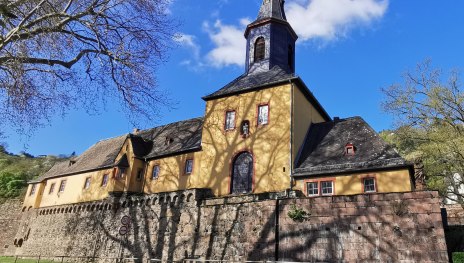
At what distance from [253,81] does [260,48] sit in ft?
10.6

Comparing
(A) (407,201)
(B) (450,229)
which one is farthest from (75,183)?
(B) (450,229)

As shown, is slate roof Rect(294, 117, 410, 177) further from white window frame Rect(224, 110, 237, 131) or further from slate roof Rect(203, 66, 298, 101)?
white window frame Rect(224, 110, 237, 131)

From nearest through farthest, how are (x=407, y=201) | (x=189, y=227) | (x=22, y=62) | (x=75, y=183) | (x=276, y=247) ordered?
(x=22, y=62)
(x=407, y=201)
(x=276, y=247)
(x=189, y=227)
(x=75, y=183)

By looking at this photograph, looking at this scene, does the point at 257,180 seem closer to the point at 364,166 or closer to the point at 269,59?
the point at 364,166

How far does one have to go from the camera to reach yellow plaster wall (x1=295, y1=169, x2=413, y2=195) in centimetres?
1517

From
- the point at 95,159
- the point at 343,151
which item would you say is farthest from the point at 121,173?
the point at 343,151

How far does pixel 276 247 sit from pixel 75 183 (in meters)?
20.6

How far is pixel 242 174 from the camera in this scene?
19625 mm

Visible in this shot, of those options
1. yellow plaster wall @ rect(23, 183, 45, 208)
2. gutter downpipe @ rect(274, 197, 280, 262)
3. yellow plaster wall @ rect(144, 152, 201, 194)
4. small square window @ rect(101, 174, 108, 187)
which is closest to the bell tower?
yellow plaster wall @ rect(144, 152, 201, 194)

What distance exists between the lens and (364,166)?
16.1m

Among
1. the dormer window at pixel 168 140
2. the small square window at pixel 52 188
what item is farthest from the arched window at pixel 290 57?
the small square window at pixel 52 188

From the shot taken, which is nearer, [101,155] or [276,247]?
[276,247]

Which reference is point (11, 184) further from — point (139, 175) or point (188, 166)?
point (188, 166)

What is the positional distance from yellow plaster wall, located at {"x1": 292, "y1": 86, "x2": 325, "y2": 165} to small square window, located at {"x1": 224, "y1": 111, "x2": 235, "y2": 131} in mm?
3898
